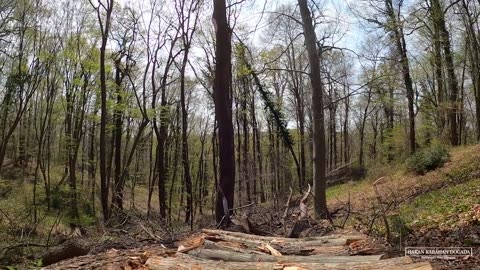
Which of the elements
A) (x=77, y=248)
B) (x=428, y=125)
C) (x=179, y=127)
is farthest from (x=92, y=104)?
(x=428, y=125)

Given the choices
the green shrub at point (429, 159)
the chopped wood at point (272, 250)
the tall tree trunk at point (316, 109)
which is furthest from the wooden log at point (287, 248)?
the green shrub at point (429, 159)

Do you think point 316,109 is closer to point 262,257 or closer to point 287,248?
point 287,248

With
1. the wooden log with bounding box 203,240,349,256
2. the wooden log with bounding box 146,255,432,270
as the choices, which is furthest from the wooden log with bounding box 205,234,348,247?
the wooden log with bounding box 146,255,432,270

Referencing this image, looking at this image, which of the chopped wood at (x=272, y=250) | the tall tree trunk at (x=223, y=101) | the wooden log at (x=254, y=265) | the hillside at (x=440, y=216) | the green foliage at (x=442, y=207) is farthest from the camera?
the tall tree trunk at (x=223, y=101)

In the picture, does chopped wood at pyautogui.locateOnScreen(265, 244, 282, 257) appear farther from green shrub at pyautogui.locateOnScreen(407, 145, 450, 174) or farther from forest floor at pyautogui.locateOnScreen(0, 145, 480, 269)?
green shrub at pyautogui.locateOnScreen(407, 145, 450, 174)

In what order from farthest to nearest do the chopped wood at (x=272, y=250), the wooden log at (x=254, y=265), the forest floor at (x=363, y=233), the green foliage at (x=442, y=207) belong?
the green foliage at (x=442, y=207) < the forest floor at (x=363, y=233) < the chopped wood at (x=272, y=250) < the wooden log at (x=254, y=265)

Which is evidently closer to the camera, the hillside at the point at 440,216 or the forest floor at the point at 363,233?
the forest floor at the point at 363,233

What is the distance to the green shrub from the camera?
16.2 metres

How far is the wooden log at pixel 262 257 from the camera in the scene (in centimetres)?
480

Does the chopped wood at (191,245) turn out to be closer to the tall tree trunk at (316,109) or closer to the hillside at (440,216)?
the hillside at (440,216)

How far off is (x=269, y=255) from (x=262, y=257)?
126mm

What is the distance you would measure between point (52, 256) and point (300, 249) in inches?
168

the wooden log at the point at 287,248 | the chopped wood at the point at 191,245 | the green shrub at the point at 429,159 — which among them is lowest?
the wooden log at the point at 287,248

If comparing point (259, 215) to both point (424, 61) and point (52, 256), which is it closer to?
point (52, 256)
